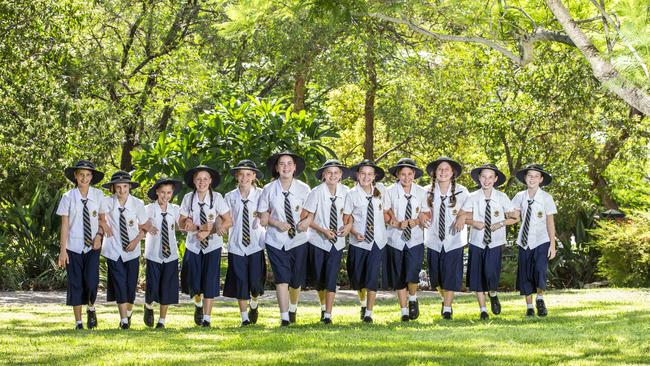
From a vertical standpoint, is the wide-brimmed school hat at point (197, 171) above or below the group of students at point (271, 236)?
above

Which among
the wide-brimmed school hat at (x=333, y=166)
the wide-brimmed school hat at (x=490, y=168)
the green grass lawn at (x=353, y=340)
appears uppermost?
the wide-brimmed school hat at (x=490, y=168)

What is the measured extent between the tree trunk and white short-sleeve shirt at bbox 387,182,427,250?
2591mm

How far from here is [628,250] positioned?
59.5 feet

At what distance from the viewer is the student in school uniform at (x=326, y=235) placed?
11867 mm

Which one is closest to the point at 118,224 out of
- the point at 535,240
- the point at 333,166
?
the point at 333,166

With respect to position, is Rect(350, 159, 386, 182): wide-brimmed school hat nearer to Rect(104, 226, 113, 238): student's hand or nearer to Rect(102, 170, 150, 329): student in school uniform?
Rect(102, 170, 150, 329): student in school uniform

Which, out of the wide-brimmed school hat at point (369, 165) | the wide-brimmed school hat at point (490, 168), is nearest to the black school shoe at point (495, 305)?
the wide-brimmed school hat at point (490, 168)

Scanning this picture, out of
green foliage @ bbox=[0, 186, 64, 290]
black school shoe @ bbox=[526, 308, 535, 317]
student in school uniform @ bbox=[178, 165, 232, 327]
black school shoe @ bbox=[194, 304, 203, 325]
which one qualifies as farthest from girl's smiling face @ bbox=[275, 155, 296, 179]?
green foliage @ bbox=[0, 186, 64, 290]

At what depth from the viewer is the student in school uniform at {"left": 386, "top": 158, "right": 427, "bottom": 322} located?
12.3 metres

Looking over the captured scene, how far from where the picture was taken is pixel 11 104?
1727 centimetres

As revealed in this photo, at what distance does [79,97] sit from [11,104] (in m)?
3.30

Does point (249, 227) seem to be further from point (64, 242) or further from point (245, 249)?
point (64, 242)

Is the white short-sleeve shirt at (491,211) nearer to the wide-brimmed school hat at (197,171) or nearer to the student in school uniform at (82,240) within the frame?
the wide-brimmed school hat at (197,171)

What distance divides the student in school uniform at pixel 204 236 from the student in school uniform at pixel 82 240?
94 centimetres
